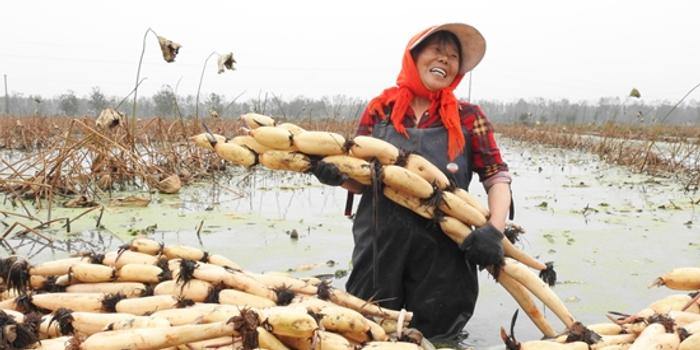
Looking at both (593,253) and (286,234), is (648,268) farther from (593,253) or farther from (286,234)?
(286,234)

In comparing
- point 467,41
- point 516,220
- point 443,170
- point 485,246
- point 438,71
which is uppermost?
point 467,41

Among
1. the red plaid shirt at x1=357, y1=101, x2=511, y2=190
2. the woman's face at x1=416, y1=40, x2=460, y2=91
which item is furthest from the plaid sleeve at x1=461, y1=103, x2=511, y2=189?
the woman's face at x1=416, y1=40, x2=460, y2=91

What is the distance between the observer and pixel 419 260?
7.54ft

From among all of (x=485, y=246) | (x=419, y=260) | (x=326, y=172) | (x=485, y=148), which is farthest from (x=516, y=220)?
(x=326, y=172)

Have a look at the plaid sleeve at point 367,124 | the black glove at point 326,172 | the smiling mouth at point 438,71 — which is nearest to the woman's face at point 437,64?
the smiling mouth at point 438,71

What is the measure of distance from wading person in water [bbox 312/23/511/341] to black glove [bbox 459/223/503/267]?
18 cm

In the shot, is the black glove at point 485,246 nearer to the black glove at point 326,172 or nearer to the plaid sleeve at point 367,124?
the black glove at point 326,172

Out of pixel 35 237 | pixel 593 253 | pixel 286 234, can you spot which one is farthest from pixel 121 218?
pixel 593 253

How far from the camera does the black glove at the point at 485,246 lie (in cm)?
198

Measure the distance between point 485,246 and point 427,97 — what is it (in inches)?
27.7

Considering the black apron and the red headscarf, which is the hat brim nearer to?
the red headscarf

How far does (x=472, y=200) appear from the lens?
2.12 meters

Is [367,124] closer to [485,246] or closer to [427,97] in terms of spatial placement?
[427,97]

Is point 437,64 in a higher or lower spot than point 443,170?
higher
